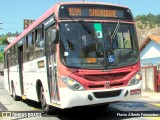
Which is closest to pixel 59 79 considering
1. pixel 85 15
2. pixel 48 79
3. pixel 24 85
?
pixel 48 79

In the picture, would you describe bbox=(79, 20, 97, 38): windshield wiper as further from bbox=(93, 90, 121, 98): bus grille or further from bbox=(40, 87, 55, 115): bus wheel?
bbox=(40, 87, 55, 115): bus wheel

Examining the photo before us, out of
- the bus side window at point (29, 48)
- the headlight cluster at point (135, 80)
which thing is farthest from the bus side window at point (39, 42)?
the headlight cluster at point (135, 80)

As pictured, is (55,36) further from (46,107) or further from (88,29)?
(46,107)

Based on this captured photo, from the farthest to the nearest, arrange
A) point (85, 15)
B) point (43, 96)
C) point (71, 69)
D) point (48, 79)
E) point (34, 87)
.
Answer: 1. point (34, 87)
2. point (43, 96)
3. point (48, 79)
4. point (85, 15)
5. point (71, 69)

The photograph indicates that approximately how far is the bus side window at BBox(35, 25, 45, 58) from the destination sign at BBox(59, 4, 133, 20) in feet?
5.89

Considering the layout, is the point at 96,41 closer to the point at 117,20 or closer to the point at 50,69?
the point at 117,20

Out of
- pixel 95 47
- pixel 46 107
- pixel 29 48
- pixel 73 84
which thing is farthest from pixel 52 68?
pixel 29 48

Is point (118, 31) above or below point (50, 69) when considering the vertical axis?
above

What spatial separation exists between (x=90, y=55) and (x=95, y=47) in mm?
283

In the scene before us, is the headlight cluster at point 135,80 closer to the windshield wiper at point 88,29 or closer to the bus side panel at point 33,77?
the windshield wiper at point 88,29

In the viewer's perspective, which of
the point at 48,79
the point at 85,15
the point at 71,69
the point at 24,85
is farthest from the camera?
the point at 24,85

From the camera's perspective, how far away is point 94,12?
10094 millimetres

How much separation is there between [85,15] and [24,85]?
6.17 meters

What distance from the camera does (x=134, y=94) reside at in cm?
995
